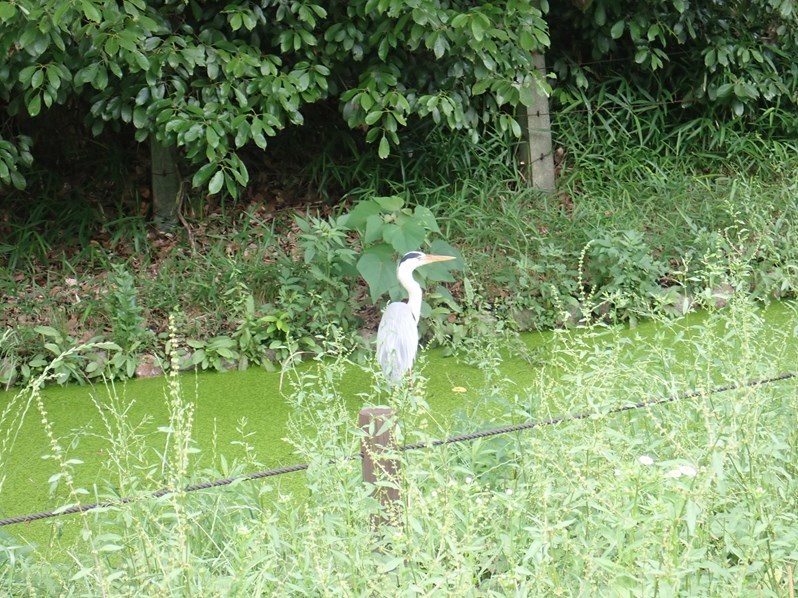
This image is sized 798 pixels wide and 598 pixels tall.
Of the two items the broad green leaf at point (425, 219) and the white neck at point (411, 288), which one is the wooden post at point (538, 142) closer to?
the broad green leaf at point (425, 219)

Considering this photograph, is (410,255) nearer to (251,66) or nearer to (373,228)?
(373,228)

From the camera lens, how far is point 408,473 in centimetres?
208

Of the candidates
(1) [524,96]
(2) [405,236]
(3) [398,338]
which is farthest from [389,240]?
(1) [524,96]

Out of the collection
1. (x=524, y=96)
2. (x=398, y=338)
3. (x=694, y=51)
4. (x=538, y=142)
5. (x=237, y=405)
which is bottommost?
(x=237, y=405)

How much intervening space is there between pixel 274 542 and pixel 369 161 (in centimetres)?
440

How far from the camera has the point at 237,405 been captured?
436cm

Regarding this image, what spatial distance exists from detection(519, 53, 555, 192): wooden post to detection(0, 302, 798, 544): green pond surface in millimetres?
1427

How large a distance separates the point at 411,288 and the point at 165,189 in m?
2.26

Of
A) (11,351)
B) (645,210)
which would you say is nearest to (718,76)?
(645,210)

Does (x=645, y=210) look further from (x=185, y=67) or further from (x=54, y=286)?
(x=54, y=286)

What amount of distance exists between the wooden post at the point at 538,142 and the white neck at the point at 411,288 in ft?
6.57

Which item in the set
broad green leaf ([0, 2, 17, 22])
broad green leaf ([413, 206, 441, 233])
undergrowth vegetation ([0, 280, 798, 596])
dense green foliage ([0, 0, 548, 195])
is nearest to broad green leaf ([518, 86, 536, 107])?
dense green foliage ([0, 0, 548, 195])

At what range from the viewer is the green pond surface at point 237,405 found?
3537mm

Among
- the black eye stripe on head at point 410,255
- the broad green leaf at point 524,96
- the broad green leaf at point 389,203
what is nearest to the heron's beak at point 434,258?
the black eye stripe on head at point 410,255
